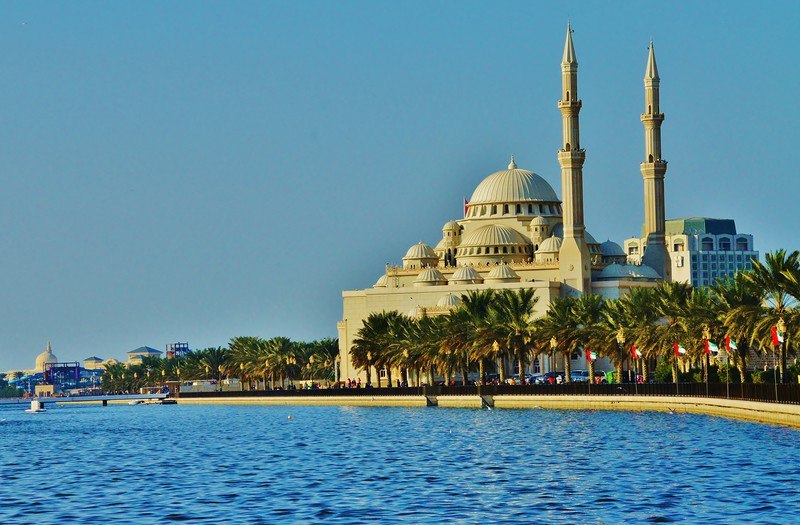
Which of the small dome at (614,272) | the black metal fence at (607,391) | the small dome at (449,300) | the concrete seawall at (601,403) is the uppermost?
the small dome at (614,272)

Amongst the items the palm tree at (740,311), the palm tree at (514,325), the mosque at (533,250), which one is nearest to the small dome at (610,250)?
the mosque at (533,250)

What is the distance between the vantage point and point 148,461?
178ft

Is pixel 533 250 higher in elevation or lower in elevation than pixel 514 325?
higher

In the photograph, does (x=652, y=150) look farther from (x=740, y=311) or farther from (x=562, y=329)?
(x=740, y=311)

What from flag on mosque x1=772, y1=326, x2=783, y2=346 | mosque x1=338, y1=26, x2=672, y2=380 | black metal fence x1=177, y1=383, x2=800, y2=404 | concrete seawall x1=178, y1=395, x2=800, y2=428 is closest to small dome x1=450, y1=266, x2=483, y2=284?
mosque x1=338, y1=26, x2=672, y2=380

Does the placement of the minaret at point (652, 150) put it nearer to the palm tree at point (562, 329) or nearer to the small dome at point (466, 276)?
the small dome at point (466, 276)

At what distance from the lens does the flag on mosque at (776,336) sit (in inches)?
2289

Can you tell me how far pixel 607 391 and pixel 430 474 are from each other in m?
37.7

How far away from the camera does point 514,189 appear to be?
13912 centimetres

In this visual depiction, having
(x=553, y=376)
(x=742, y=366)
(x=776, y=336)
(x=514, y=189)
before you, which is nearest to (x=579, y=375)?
(x=553, y=376)

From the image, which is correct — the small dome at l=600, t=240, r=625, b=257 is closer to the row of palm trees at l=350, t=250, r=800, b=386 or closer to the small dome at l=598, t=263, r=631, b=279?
the small dome at l=598, t=263, r=631, b=279

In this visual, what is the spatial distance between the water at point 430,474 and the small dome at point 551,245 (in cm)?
5683

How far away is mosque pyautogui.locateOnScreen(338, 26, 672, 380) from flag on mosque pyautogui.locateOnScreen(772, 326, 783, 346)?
5549 cm

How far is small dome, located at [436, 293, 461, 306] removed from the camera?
411 ft
